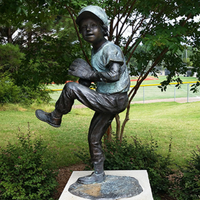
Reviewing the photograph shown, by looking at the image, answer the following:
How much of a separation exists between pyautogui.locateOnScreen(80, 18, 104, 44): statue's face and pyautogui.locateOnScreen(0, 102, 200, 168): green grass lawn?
3284mm

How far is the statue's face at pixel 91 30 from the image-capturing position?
2.69 metres

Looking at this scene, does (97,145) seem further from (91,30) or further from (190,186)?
(190,186)

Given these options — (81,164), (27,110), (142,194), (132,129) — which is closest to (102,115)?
(142,194)

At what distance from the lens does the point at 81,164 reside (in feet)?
20.5

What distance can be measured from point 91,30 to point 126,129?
6.96 metres

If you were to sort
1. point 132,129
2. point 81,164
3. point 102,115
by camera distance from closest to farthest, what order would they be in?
point 102,115 < point 81,164 < point 132,129

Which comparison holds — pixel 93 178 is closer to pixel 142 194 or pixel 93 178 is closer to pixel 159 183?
pixel 142 194

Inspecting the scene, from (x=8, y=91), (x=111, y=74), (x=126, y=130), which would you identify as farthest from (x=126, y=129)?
(x=111, y=74)

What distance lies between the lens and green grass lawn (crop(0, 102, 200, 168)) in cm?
732

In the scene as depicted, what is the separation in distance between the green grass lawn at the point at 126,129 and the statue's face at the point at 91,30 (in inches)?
129

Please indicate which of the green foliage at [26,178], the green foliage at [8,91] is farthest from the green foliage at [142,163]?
the green foliage at [8,91]

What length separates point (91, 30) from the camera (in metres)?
2.70

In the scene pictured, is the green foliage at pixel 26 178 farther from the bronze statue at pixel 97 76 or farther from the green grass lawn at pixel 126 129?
the bronze statue at pixel 97 76

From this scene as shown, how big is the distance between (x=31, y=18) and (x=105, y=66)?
3180mm
